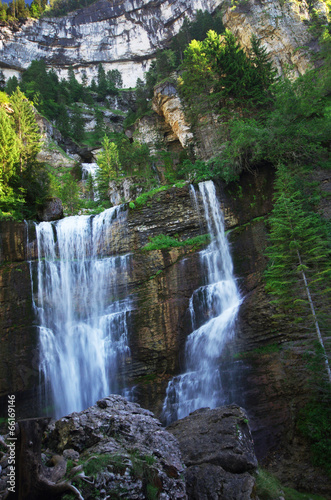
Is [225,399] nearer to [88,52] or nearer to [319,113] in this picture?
[319,113]

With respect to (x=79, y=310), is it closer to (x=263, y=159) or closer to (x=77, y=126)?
(x=263, y=159)

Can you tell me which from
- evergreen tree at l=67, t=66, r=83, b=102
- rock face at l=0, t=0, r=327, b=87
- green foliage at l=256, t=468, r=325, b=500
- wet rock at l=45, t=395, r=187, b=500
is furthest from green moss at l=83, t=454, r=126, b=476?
rock face at l=0, t=0, r=327, b=87

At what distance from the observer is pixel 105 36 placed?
2751 inches

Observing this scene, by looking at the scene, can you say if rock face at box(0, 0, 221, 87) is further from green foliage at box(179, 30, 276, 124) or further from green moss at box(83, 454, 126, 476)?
green moss at box(83, 454, 126, 476)

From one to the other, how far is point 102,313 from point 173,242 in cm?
586

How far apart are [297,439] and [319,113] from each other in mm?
19002

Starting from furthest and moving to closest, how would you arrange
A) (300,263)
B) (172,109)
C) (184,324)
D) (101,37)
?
(101,37)
(172,109)
(184,324)
(300,263)

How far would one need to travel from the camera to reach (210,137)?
101 ft

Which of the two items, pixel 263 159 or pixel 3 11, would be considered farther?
pixel 3 11

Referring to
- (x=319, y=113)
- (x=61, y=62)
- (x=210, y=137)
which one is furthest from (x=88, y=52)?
(x=319, y=113)

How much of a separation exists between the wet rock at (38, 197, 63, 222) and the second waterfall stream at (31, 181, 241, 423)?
2.26 m

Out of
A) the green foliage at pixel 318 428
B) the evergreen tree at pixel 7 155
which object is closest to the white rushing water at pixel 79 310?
the evergreen tree at pixel 7 155

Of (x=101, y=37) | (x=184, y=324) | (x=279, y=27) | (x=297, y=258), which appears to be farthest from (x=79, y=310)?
(x=101, y=37)

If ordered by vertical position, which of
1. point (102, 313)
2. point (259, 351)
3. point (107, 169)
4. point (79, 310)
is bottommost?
point (259, 351)
